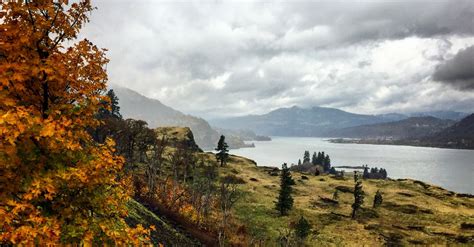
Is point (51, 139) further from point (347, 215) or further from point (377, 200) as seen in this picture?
point (377, 200)

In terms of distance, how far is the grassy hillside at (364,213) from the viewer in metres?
72.6

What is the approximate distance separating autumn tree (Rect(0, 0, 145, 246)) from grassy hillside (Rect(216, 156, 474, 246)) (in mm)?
58105

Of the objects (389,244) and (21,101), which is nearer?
(21,101)

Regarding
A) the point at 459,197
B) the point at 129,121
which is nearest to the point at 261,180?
the point at 129,121

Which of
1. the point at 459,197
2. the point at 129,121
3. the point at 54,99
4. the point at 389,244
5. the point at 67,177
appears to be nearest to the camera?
the point at 67,177

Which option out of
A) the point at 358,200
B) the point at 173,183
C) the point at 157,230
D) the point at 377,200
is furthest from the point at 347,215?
the point at 157,230

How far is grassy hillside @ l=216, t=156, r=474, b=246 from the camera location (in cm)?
7256

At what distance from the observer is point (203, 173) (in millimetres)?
115375

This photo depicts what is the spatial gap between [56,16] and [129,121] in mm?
106731

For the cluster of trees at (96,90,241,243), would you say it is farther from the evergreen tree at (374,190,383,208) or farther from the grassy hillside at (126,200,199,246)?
the evergreen tree at (374,190,383,208)

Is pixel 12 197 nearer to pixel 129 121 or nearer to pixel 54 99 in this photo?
pixel 54 99

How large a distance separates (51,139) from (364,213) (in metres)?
95.9

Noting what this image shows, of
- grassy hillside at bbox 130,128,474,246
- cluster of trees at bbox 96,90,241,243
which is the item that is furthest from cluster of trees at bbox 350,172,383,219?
cluster of trees at bbox 96,90,241,243

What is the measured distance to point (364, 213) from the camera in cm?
9262
